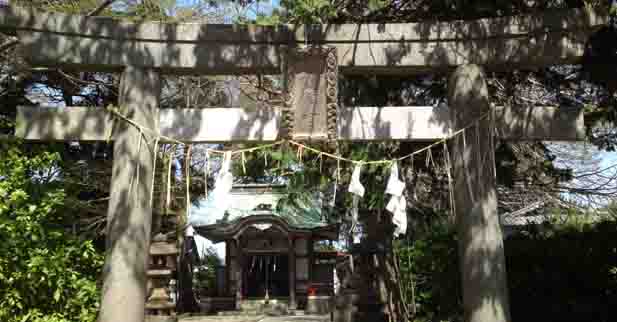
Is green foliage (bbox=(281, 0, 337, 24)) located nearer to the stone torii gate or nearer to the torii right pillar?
the stone torii gate

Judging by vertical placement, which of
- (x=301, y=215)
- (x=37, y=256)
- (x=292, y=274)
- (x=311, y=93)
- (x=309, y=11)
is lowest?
(x=292, y=274)

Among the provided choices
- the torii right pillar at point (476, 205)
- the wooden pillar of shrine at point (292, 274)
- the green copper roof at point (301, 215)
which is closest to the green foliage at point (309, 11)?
the torii right pillar at point (476, 205)

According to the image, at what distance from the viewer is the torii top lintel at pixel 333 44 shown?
18.0 ft

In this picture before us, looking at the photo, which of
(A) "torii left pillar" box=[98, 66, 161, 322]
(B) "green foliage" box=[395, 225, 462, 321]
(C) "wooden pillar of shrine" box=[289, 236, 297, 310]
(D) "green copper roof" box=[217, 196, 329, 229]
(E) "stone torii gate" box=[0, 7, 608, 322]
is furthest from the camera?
(D) "green copper roof" box=[217, 196, 329, 229]

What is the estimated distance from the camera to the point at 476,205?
535cm

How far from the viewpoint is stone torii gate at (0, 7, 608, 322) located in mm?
5297

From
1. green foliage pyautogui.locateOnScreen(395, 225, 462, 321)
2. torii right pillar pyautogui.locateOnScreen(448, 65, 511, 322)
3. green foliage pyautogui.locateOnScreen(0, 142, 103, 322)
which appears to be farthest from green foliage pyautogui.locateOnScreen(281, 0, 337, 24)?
green foliage pyautogui.locateOnScreen(395, 225, 462, 321)

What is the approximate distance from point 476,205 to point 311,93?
2.18 meters

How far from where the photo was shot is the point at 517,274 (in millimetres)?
7324

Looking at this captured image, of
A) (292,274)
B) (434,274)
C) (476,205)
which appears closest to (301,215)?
(292,274)

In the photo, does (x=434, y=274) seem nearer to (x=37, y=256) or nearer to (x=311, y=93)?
(x=311, y=93)

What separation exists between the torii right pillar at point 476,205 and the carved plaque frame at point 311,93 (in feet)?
4.75

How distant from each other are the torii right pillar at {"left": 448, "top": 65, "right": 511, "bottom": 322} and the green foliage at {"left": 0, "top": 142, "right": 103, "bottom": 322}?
4.42 m

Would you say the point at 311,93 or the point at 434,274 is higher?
the point at 311,93
